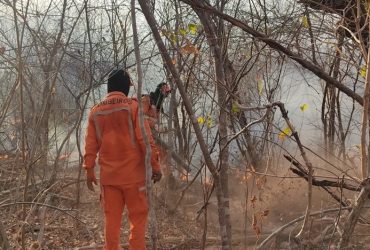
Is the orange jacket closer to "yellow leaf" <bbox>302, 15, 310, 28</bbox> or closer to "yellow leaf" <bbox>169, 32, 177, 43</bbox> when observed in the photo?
"yellow leaf" <bbox>169, 32, 177, 43</bbox>

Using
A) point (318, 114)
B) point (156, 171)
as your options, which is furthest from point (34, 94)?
point (318, 114)

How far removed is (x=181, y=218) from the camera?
5691 mm

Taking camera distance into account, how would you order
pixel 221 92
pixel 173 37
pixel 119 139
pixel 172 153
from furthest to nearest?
pixel 172 153 < pixel 173 37 < pixel 119 139 < pixel 221 92

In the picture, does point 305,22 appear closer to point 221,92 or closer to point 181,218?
point 221,92

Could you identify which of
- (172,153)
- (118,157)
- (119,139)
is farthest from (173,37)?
(172,153)

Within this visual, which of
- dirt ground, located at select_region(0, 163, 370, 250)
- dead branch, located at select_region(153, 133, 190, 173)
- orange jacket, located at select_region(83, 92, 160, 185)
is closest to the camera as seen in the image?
orange jacket, located at select_region(83, 92, 160, 185)

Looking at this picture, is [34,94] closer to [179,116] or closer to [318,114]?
[179,116]

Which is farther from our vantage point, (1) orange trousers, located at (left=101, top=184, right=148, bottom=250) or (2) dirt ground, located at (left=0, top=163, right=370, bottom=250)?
(2) dirt ground, located at (left=0, top=163, right=370, bottom=250)

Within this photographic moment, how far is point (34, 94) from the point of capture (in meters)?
5.77

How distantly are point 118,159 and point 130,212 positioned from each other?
1.52 ft

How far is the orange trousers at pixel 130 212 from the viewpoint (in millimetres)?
3980

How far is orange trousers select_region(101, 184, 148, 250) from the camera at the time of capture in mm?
3980

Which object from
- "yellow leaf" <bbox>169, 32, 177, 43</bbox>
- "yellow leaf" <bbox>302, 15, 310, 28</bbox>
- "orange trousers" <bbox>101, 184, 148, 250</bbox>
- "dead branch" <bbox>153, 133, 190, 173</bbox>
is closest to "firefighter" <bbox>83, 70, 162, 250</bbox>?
"orange trousers" <bbox>101, 184, 148, 250</bbox>

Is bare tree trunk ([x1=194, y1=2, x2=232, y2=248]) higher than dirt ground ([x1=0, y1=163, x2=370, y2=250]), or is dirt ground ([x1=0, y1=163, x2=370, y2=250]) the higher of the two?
bare tree trunk ([x1=194, y1=2, x2=232, y2=248])
